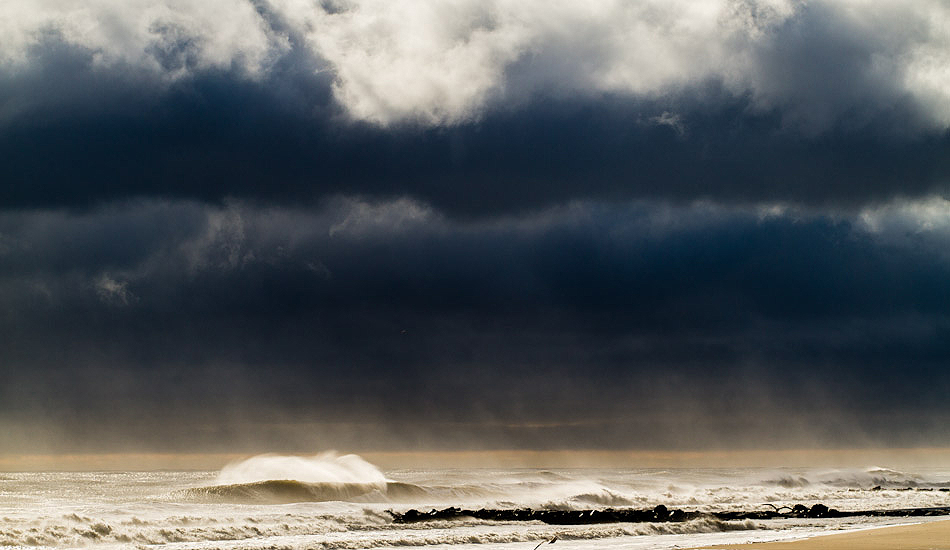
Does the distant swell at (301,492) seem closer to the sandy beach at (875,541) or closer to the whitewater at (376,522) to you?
the whitewater at (376,522)

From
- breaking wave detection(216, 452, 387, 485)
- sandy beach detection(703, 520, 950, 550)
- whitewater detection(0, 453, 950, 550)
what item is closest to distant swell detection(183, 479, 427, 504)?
whitewater detection(0, 453, 950, 550)

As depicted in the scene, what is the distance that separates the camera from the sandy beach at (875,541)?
1083 inches

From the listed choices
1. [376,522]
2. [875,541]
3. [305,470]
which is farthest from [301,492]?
[875,541]

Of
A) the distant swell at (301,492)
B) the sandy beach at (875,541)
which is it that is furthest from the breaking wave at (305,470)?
the sandy beach at (875,541)

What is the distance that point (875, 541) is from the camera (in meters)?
29.2

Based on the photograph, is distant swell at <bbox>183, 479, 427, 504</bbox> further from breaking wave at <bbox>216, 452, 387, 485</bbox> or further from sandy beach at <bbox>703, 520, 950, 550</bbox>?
sandy beach at <bbox>703, 520, 950, 550</bbox>

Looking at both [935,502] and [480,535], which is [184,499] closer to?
[480,535]

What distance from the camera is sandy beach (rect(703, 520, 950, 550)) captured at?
27500 mm

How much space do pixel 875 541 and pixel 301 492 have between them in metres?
39.3

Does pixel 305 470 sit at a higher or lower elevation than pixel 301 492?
higher

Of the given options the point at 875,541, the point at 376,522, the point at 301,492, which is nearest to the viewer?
the point at 875,541

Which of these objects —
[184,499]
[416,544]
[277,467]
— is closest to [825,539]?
[416,544]

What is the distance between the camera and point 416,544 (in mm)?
31000

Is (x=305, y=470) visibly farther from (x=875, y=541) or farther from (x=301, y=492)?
(x=875, y=541)
